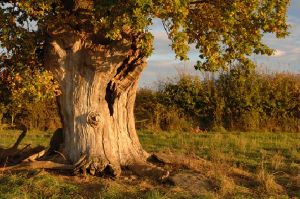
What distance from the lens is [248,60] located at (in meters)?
12.4

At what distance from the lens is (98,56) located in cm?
1159

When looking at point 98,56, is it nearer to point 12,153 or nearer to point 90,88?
point 90,88

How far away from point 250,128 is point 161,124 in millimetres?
4044

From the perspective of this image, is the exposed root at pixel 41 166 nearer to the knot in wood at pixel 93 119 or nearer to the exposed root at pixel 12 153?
the knot in wood at pixel 93 119

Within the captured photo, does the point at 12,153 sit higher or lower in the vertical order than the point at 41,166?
higher

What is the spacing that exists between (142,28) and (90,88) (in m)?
2.82

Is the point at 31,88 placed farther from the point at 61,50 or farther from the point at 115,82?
the point at 115,82

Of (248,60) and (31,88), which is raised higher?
(248,60)

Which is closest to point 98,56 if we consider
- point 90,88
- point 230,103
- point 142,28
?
point 90,88

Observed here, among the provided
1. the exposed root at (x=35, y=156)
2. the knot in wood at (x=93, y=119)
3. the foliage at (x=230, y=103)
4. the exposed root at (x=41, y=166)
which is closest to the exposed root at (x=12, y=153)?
the exposed root at (x=35, y=156)

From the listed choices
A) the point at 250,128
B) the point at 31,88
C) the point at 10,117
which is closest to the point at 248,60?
the point at 31,88

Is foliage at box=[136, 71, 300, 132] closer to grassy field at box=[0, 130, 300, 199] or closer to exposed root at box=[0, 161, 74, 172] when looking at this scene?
grassy field at box=[0, 130, 300, 199]

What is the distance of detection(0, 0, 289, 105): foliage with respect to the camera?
32.2 ft

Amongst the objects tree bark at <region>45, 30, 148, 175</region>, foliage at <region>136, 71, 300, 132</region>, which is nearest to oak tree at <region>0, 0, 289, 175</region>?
tree bark at <region>45, 30, 148, 175</region>
